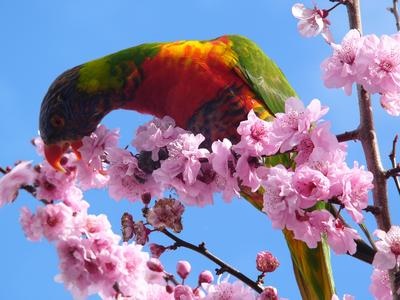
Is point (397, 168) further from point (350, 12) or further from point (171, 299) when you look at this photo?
point (171, 299)

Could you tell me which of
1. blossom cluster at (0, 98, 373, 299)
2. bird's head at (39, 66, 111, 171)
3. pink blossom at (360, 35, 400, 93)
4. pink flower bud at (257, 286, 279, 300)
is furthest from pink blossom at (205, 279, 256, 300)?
bird's head at (39, 66, 111, 171)

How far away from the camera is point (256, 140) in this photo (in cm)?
246

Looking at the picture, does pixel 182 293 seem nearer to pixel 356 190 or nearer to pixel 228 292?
pixel 228 292

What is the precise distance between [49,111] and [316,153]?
241 cm

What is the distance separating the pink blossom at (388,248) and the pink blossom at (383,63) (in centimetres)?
68

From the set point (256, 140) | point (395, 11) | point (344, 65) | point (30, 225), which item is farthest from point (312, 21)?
point (30, 225)

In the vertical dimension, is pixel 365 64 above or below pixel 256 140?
above

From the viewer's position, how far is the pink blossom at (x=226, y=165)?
2.49 m

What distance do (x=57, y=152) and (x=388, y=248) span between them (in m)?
2.05

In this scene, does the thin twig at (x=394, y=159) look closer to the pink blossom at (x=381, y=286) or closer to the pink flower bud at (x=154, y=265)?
the pink blossom at (x=381, y=286)

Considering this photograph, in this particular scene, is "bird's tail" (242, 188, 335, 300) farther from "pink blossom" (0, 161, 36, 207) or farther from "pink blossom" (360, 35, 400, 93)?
"pink blossom" (0, 161, 36, 207)

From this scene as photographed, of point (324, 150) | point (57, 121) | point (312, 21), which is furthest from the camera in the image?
point (57, 121)

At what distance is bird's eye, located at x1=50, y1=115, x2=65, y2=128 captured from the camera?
409cm

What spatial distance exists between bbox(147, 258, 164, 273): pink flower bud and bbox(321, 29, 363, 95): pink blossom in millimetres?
1095
